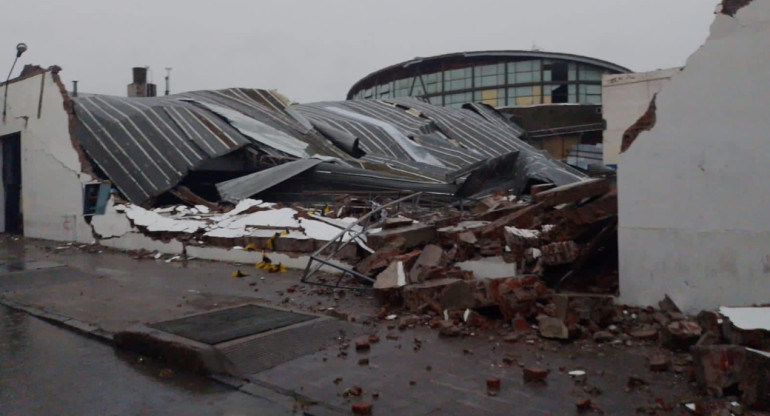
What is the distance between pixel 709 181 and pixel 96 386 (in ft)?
19.6

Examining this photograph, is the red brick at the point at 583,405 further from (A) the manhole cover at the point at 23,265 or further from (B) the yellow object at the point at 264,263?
(A) the manhole cover at the point at 23,265

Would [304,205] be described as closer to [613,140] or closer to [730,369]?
[730,369]

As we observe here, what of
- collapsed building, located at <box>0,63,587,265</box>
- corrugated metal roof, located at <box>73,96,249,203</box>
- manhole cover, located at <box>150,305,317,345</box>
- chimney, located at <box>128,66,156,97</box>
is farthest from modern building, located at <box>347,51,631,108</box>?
manhole cover, located at <box>150,305,317,345</box>

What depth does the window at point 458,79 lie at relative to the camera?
52625 mm

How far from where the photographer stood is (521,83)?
50.5m

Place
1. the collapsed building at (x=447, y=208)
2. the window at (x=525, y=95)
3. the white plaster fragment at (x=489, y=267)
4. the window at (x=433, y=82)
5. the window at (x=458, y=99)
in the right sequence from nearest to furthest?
1. the collapsed building at (x=447, y=208)
2. the white plaster fragment at (x=489, y=267)
3. the window at (x=525, y=95)
4. the window at (x=458, y=99)
5. the window at (x=433, y=82)

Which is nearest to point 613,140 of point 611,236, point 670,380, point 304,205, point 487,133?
point 487,133

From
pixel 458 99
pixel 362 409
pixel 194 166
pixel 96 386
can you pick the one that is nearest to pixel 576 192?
pixel 362 409

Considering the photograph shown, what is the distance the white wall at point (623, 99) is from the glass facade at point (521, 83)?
20555 mm

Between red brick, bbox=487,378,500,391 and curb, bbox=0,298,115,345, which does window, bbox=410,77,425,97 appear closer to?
curb, bbox=0,298,115,345

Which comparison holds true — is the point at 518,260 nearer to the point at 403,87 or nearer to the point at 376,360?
the point at 376,360

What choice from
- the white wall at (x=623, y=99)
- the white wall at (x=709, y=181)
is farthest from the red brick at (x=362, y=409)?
the white wall at (x=623, y=99)

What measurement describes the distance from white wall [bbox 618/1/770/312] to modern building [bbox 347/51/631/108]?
4472 cm

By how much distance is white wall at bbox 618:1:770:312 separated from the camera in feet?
18.8
